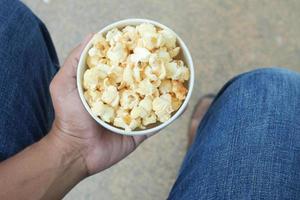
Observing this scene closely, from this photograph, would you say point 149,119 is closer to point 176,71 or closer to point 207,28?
point 176,71

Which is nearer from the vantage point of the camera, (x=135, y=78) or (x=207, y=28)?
(x=135, y=78)

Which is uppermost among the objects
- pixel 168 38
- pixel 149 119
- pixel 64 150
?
pixel 168 38

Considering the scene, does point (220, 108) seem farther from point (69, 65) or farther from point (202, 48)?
point (202, 48)

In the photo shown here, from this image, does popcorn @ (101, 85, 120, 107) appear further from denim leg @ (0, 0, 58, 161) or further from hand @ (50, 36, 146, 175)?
denim leg @ (0, 0, 58, 161)

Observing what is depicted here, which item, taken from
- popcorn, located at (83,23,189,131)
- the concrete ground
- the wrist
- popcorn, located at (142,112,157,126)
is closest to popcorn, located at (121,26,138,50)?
popcorn, located at (83,23,189,131)

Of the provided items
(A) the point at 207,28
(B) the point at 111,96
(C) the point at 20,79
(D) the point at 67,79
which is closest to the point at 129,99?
(B) the point at 111,96

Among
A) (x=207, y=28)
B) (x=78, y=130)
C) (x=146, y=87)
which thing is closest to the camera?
(x=146, y=87)
